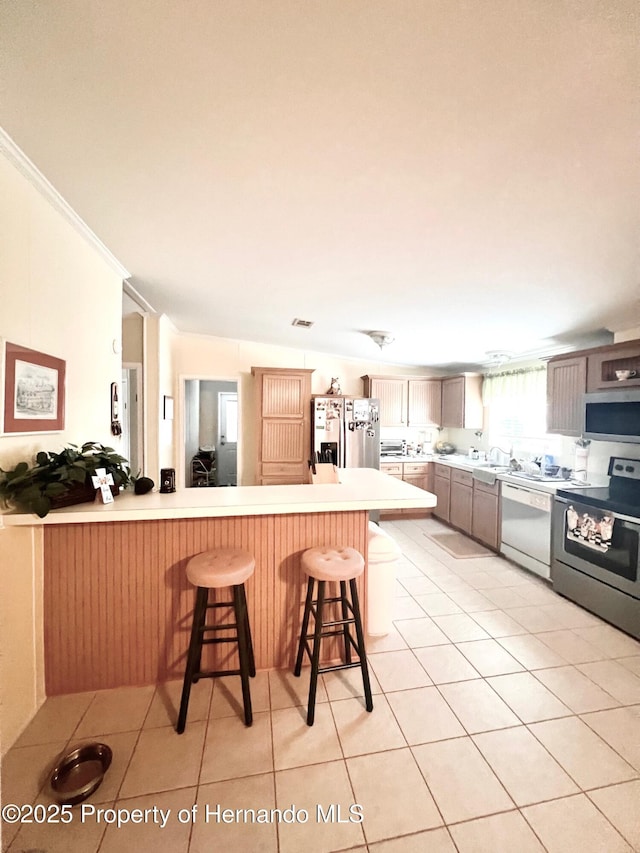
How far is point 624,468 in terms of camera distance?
279 centimetres

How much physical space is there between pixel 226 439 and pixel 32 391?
519 cm

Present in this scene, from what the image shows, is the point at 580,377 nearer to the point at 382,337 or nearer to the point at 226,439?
the point at 382,337

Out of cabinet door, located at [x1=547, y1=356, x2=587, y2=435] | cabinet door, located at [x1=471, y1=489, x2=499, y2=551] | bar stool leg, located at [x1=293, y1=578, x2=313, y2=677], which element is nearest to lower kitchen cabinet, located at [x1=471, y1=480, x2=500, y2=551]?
cabinet door, located at [x1=471, y1=489, x2=499, y2=551]

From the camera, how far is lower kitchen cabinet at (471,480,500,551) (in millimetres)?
3641

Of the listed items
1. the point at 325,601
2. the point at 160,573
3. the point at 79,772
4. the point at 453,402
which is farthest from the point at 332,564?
the point at 453,402

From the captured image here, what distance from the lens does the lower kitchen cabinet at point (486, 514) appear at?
3.64 m

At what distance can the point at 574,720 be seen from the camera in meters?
1.63

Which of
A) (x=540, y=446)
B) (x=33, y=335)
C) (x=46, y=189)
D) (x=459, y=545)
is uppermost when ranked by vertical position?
(x=46, y=189)

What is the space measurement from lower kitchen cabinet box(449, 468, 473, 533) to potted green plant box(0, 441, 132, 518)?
148 inches

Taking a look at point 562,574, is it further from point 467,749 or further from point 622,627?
point 467,749

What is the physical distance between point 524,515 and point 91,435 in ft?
12.1

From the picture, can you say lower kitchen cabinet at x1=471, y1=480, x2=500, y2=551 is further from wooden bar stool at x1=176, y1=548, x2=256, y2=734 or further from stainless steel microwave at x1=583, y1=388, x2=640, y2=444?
wooden bar stool at x1=176, y1=548, x2=256, y2=734

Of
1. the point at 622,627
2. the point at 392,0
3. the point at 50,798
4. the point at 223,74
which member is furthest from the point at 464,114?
the point at 622,627

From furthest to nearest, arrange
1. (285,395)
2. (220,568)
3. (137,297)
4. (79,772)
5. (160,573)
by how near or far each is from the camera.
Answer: (285,395) → (137,297) → (160,573) → (220,568) → (79,772)
